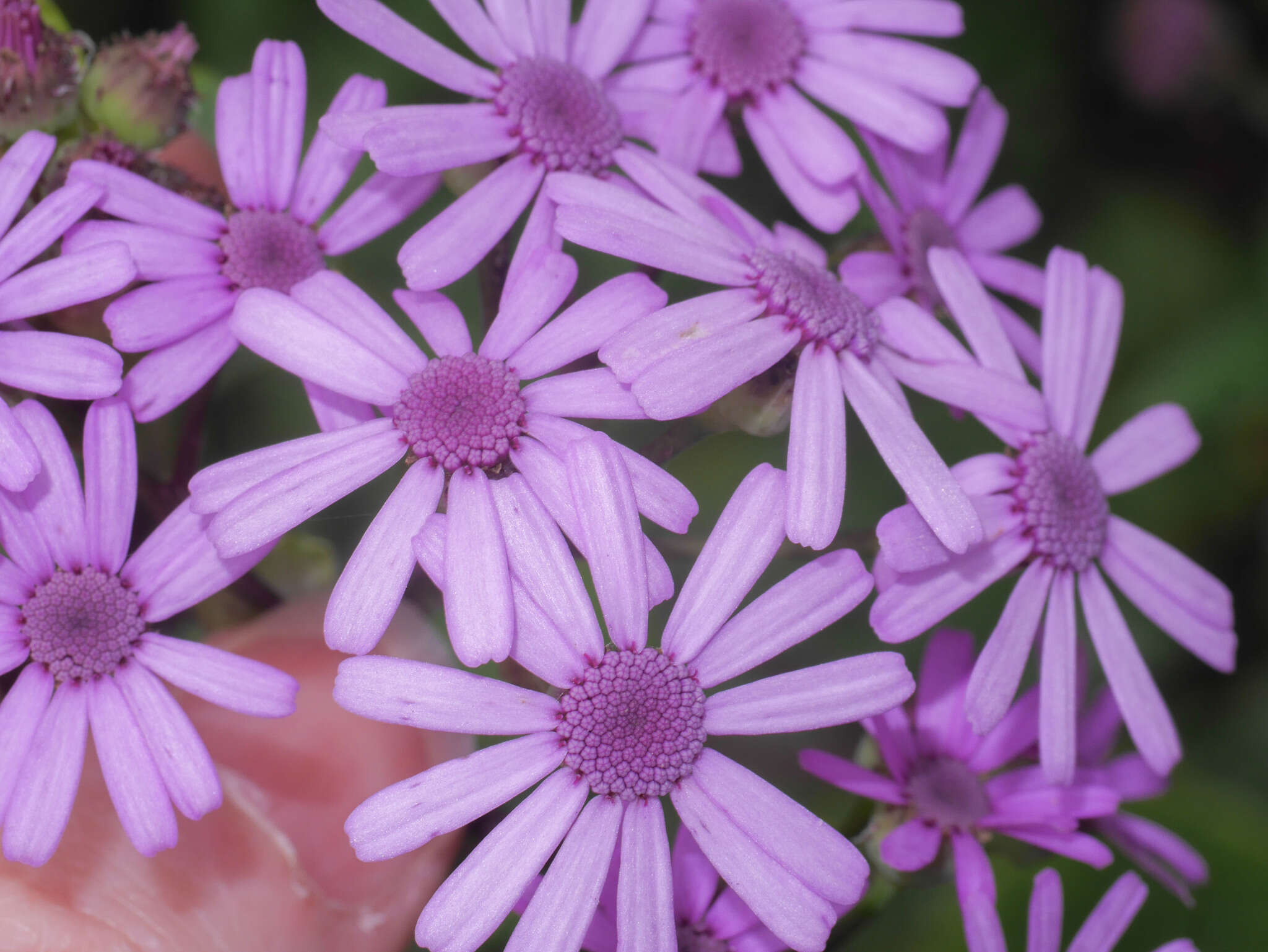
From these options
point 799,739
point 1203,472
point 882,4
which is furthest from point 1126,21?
point 799,739

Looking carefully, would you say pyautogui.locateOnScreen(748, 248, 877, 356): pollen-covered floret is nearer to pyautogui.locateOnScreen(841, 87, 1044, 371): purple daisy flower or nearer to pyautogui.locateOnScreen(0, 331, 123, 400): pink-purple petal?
pyautogui.locateOnScreen(841, 87, 1044, 371): purple daisy flower

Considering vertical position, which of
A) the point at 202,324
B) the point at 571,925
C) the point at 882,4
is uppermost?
the point at 882,4

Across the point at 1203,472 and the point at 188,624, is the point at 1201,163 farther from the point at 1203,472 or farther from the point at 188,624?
the point at 188,624

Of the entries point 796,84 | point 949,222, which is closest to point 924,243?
point 949,222

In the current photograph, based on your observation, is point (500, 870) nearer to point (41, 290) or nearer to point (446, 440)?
point (446, 440)

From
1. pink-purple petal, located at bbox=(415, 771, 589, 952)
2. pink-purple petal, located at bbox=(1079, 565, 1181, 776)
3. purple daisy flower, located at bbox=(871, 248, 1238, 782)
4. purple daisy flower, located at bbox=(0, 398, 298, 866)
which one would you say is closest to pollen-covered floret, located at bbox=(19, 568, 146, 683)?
purple daisy flower, located at bbox=(0, 398, 298, 866)

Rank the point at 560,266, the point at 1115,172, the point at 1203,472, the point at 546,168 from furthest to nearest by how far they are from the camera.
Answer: the point at 1115,172, the point at 1203,472, the point at 546,168, the point at 560,266

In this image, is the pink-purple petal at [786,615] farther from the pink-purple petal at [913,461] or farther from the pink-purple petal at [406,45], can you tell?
the pink-purple petal at [406,45]
